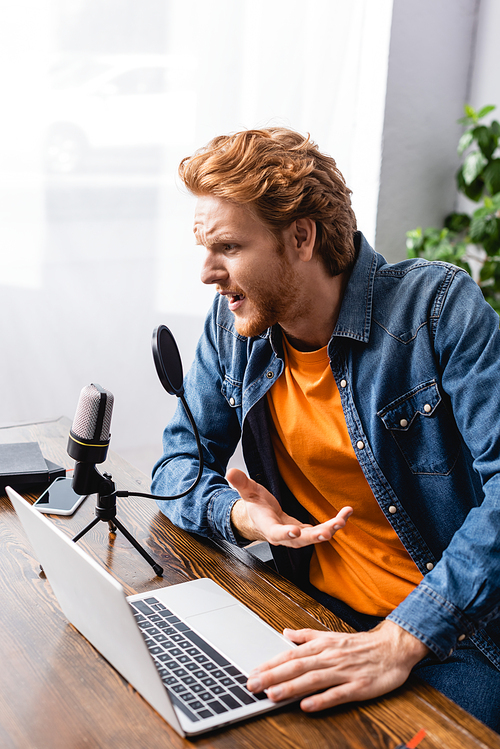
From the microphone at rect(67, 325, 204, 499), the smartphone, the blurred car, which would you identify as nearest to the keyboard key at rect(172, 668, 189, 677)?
the microphone at rect(67, 325, 204, 499)

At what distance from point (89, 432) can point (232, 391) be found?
379 millimetres

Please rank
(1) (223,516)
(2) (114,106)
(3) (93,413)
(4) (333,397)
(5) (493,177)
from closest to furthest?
(3) (93,413)
(1) (223,516)
(4) (333,397)
(2) (114,106)
(5) (493,177)

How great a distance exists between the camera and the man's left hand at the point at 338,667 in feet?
2.24

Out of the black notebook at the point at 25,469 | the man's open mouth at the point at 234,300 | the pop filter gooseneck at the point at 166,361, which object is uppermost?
the man's open mouth at the point at 234,300

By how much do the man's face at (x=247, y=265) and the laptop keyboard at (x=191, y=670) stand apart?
1.77ft

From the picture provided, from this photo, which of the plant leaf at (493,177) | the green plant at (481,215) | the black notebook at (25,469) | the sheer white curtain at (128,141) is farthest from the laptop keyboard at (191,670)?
the plant leaf at (493,177)

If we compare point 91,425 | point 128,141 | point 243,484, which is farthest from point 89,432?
point 128,141

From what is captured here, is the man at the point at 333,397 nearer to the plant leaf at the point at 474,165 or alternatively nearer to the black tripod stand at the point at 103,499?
the black tripod stand at the point at 103,499

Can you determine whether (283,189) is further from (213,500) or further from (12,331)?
(12,331)

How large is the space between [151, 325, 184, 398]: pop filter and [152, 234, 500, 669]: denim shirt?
0.22 m

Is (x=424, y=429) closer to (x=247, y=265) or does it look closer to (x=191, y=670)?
(x=247, y=265)

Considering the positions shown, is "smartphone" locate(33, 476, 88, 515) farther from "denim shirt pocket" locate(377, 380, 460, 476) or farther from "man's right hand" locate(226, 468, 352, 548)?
"denim shirt pocket" locate(377, 380, 460, 476)

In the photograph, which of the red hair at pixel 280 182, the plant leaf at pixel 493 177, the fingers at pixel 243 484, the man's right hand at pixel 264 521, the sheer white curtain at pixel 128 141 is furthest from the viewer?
the plant leaf at pixel 493 177

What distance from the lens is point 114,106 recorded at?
2387mm
